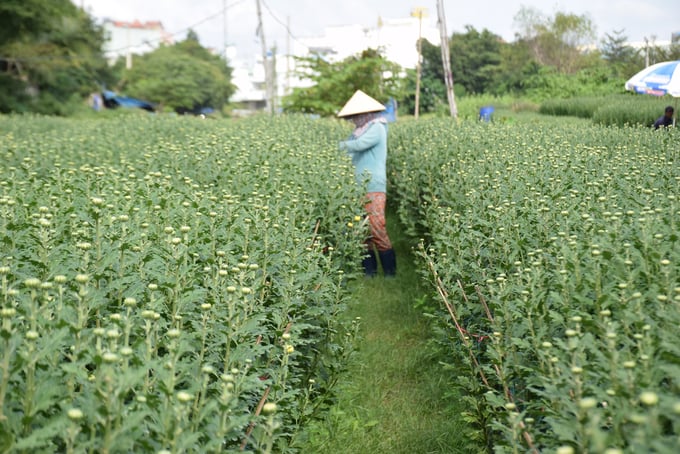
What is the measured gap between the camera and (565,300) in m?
3.67

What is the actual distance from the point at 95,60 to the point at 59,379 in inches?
1897

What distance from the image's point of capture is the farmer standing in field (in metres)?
9.10

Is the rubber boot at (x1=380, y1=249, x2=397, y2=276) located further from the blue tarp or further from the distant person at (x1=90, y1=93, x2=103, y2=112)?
the blue tarp

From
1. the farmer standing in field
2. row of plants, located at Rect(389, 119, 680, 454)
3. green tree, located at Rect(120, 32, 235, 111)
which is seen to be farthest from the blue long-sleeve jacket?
green tree, located at Rect(120, 32, 235, 111)

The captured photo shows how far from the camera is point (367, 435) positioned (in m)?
5.40

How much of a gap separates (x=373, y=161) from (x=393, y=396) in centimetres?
379

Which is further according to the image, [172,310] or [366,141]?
[366,141]

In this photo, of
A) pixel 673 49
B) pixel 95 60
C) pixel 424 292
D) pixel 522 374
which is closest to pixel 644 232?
pixel 522 374

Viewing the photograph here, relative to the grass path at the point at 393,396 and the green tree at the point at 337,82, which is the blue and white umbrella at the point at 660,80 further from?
the grass path at the point at 393,396

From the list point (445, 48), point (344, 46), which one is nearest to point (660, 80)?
point (445, 48)

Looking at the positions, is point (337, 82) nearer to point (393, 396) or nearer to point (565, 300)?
point (393, 396)

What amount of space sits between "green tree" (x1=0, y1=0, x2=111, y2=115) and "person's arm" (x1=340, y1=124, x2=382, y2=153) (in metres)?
28.8

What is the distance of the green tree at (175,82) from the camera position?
67.9m

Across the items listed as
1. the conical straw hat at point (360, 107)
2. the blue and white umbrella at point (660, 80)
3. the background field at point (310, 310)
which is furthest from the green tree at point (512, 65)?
the background field at point (310, 310)
